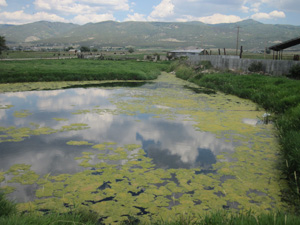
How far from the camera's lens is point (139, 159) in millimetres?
7586

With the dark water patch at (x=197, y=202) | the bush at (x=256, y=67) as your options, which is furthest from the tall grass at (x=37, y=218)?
the bush at (x=256, y=67)

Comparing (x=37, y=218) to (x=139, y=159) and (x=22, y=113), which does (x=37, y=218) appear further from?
(x=22, y=113)

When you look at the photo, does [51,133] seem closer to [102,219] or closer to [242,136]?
[102,219]

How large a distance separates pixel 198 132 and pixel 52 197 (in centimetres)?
598

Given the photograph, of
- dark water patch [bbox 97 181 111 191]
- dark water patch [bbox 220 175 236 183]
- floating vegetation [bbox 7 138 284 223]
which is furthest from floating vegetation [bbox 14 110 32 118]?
dark water patch [bbox 220 175 236 183]

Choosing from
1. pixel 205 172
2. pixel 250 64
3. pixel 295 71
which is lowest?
pixel 205 172

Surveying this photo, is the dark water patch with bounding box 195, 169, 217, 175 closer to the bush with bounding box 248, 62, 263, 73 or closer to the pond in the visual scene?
the pond

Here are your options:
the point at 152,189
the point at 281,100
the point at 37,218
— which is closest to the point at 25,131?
the point at 152,189

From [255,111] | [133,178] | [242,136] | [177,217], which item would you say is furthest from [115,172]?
[255,111]

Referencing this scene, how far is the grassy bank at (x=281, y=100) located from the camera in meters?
6.45

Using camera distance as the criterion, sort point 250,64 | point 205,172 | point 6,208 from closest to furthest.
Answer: point 6,208 → point 205,172 → point 250,64

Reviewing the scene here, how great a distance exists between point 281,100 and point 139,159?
26.8 feet

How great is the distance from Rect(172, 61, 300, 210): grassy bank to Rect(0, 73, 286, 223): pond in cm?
37

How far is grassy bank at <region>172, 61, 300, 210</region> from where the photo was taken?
21.2 feet
